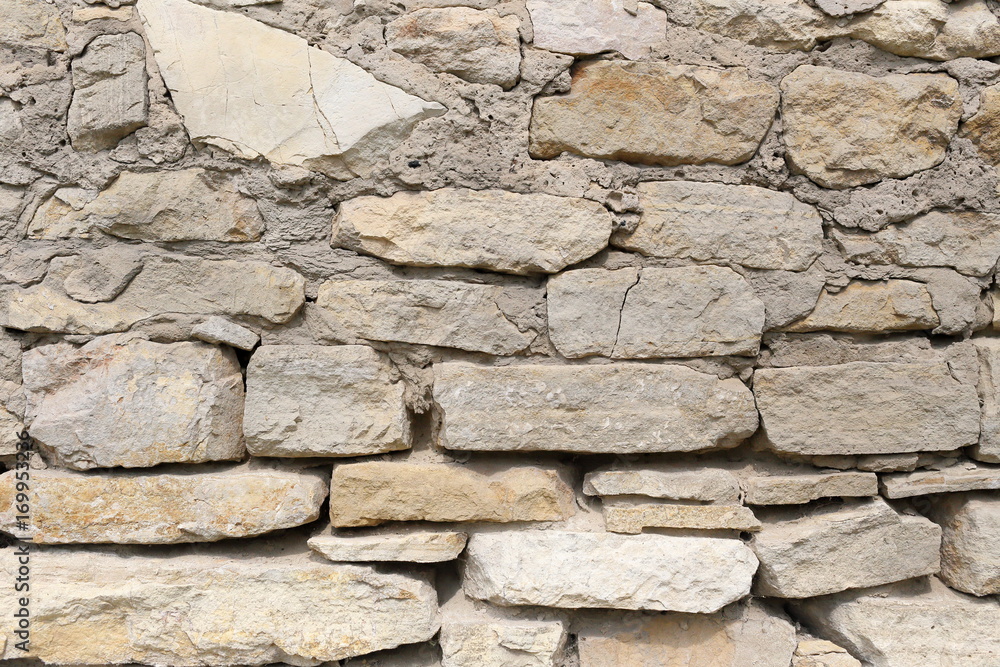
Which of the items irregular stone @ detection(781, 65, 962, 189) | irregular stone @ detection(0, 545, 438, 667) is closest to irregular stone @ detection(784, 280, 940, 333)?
irregular stone @ detection(781, 65, 962, 189)

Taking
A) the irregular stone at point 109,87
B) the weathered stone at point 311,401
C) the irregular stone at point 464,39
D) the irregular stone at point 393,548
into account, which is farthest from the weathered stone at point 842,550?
the irregular stone at point 109,87

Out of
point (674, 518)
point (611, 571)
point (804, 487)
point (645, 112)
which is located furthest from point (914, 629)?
point (645, 112)

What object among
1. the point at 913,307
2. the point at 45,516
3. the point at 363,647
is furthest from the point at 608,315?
the point at 45,516

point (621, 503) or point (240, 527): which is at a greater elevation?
point (621, 503)

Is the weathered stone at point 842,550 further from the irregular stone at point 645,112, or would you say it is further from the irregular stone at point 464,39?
the irregular stone at point 464,39

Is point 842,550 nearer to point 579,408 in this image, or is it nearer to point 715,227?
point 579,408

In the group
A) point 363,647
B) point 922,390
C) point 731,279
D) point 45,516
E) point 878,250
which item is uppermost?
point 878,250

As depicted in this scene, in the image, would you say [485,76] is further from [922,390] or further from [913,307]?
[922,390]

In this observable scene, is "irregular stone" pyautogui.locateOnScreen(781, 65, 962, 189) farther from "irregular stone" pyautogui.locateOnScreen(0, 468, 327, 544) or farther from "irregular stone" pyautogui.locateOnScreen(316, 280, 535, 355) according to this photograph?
"irregular stone" pyautogui.locateOnScreen(0, 468, 327, 544)

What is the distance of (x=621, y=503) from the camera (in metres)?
1.54

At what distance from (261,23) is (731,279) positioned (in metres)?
1.22

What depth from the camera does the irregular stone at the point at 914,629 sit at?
1.56 metres

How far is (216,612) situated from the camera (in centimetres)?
148

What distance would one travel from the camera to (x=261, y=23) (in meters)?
1.50
